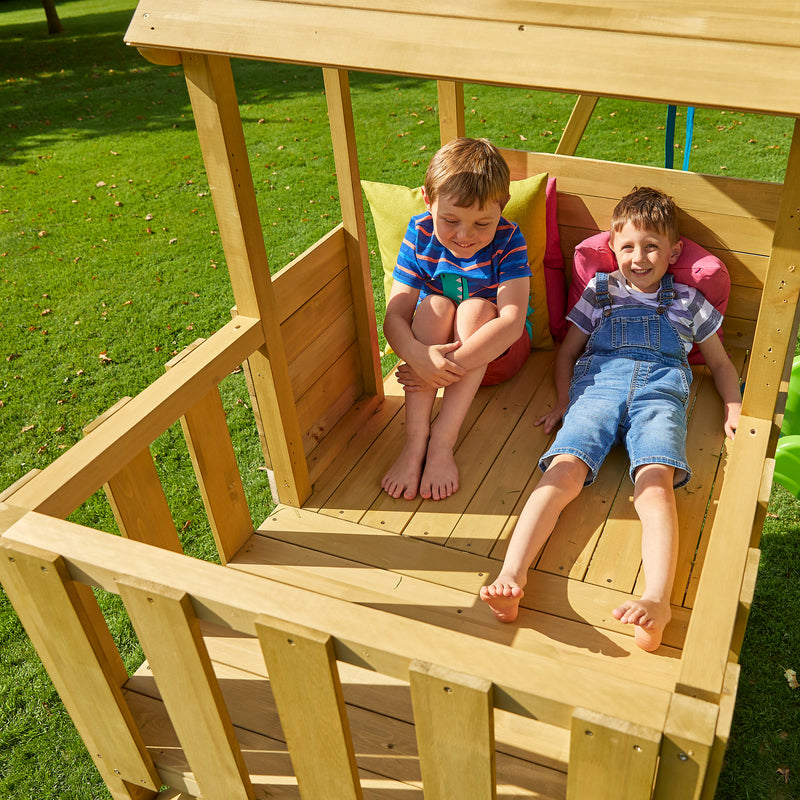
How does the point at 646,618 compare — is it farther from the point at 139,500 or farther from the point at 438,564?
the point at 139,500

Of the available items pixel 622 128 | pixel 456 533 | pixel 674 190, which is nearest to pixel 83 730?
pixel 456 533

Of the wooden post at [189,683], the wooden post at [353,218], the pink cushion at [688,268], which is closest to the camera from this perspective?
the wooden post at [189,683]

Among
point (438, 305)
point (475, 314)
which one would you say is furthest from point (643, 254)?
point (438, 305)

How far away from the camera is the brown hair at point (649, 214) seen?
2.80 metres

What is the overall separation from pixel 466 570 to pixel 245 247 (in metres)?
1.19

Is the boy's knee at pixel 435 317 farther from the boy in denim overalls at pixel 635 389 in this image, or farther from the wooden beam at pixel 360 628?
the wooden beam at pixel 360 628

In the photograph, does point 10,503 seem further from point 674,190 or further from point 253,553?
point 674,190

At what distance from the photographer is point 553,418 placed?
2.93 m

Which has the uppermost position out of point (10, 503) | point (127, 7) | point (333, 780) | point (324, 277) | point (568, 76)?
point (568, 76)

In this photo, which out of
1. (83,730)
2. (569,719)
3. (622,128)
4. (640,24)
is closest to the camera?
(569,719)

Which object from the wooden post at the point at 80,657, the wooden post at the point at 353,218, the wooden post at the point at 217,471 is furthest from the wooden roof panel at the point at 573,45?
the wooden post at the point at 80,657

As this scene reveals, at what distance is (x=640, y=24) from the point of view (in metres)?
1.50

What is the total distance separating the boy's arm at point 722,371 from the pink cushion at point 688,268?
0.16 metres

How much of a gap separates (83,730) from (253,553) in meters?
0.79
